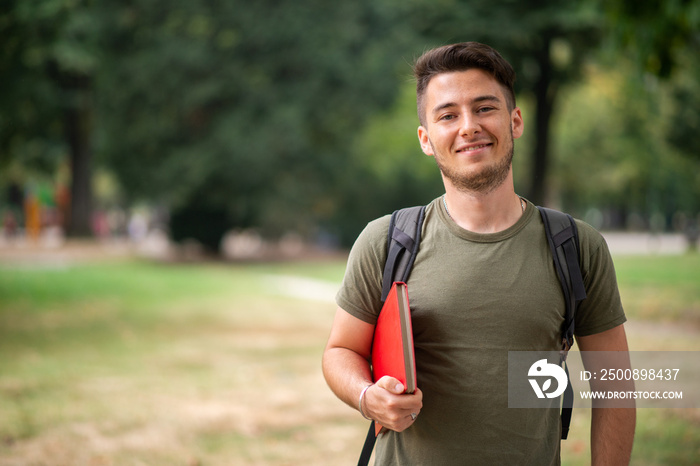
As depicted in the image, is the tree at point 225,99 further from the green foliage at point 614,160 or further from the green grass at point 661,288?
the green grass at point 661,288

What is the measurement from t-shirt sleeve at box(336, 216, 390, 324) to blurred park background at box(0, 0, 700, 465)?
30.9 inches

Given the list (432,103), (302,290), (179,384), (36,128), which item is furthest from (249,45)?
(432,103)

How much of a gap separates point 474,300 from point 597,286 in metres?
0.39

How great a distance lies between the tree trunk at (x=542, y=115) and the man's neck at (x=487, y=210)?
13.4 metres

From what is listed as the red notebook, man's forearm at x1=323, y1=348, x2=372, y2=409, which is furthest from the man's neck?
man's forearm at x1=323, y1=348, x2=372, y2=409

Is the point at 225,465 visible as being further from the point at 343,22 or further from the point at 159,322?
the point at 343,22

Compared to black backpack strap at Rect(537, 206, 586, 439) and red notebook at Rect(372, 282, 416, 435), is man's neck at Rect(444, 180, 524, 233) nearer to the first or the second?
black backpack strap at Rect(537, 206, 586, 439)

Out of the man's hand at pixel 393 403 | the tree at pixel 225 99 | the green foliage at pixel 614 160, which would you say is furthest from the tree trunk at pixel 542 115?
the man's hand at pixel 393 403

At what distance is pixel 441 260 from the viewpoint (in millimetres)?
2234

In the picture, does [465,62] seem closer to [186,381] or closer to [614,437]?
[614,437]

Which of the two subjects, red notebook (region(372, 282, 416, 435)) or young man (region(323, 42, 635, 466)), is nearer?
red notebook (region(372, 282, 416, 435))

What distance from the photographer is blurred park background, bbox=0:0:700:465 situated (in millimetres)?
7504

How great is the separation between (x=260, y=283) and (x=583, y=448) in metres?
15.3

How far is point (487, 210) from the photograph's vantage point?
2.27m
